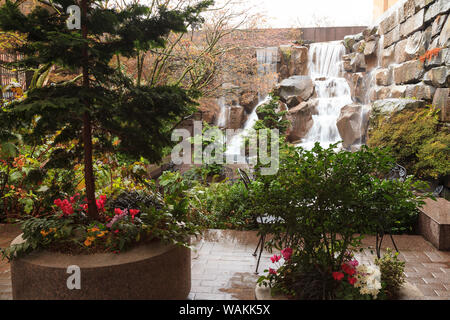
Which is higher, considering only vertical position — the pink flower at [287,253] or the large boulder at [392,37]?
the large boulder at [392,37]

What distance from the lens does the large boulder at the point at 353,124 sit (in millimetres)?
9893

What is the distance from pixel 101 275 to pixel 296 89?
37.6ft

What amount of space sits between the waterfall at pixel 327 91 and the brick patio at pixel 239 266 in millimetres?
5665

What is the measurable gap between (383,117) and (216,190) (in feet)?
13.0

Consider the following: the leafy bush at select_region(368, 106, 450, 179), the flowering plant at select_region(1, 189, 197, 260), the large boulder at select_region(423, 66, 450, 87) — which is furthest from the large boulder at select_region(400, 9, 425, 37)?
the flowering plant at select_region(1, 189, 197, 260)

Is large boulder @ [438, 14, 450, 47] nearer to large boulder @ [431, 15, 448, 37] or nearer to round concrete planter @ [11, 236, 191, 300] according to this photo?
large boulder @ [431, 15, 448, 37]

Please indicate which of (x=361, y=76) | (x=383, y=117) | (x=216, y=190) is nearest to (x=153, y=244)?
(x=216, y=190)

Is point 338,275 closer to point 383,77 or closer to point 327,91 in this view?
point 383,77

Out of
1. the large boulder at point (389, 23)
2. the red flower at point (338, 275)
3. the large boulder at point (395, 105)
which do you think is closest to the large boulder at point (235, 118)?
the large boulder at point (389, 23)

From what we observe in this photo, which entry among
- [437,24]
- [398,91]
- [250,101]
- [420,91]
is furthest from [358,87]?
[437,24]

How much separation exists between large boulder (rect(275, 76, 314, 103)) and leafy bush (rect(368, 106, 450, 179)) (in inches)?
216

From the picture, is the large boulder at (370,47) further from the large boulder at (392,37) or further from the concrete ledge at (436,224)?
the concrete ledge at (436,224)

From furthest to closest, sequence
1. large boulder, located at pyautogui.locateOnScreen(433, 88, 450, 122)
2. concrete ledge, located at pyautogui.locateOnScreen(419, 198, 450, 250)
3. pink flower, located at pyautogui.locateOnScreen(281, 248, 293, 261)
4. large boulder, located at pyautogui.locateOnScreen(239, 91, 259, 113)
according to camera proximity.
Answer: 1. large boulder, located at pyautogui.locateOnScreen(239, 91, 259, 113)
2. large boulder, located at pyautogui.locateOnScreen(433, 88, 450, 122)
3. concrete ledge, located at pyautogui.locateOnScreen(419, 198, 450, 250)
4. pink flower, located at pyautogui.locateOnScreen(281, 248, 293, 261)

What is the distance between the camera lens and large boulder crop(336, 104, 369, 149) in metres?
9.89
